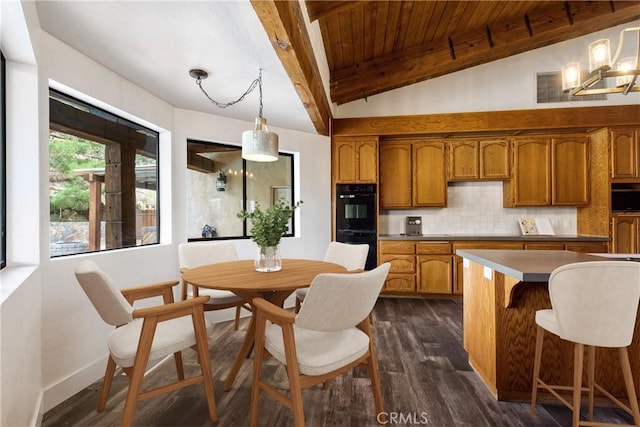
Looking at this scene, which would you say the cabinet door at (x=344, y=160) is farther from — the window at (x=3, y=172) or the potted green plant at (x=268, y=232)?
the window at (x=3, y=172)

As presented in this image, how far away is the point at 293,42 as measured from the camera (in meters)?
1.84

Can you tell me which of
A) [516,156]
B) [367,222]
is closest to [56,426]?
[367,222]

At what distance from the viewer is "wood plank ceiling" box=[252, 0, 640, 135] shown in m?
2.93

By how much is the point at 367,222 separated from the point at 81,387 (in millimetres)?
3281

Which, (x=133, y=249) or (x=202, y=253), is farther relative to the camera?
(x=202, y=253)

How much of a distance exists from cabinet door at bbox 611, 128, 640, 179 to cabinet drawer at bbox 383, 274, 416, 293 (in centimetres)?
292

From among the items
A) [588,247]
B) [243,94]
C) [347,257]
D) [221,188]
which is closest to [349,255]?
[347,257]

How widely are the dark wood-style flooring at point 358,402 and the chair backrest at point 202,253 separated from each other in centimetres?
77

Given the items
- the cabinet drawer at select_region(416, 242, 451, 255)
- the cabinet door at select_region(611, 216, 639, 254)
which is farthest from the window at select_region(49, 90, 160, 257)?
the cabinet door at select_region(611, 216, 639, 254)

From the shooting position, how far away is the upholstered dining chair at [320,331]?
122 cm

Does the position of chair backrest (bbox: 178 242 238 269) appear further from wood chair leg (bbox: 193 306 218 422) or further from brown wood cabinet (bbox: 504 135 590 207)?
brown wood cabinet (bbox: 504 135 590 207)

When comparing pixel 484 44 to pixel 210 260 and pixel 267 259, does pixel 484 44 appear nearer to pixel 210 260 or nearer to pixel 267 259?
pixel 267 259

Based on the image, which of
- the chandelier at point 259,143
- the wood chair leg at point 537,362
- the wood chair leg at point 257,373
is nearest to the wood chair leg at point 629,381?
the wood chair leg at point 537,362

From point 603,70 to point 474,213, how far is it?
103 inches
